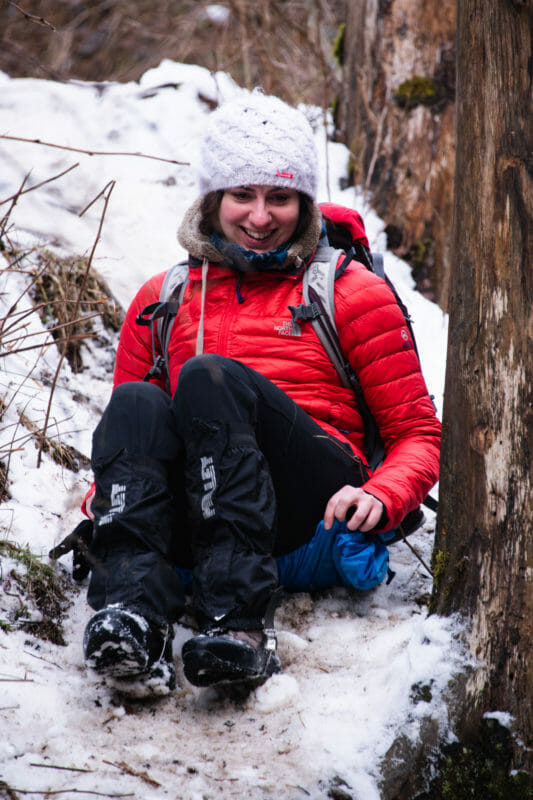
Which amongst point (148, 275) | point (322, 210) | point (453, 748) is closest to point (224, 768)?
point (453, 748)

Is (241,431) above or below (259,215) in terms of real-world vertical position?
below

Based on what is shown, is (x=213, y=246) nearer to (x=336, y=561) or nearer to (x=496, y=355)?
(x=336, y=561)

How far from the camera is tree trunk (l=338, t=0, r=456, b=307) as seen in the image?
5391 mm

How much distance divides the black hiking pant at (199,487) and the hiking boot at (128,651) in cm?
7

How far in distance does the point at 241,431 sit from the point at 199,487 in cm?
21

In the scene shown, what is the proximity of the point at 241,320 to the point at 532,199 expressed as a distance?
1301 mm

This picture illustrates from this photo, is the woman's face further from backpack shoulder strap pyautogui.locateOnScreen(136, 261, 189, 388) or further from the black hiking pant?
the black hiking pant

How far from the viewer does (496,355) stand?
1764 mm

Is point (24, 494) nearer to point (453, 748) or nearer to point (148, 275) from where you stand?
point (453, 748)

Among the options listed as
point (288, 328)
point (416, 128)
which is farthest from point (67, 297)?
point (416, 128)

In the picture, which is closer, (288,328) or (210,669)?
(210,669)

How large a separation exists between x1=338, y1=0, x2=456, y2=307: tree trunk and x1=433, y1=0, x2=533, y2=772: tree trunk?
364cm

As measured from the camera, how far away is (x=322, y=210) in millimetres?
3082

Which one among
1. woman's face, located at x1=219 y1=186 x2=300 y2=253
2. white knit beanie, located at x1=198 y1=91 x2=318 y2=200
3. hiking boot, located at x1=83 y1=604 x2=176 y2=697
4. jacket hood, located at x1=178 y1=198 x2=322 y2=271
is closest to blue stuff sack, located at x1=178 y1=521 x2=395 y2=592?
hiking boot, located at x1=83 y1=604 x2=176 y2=697
